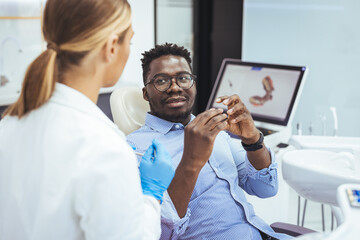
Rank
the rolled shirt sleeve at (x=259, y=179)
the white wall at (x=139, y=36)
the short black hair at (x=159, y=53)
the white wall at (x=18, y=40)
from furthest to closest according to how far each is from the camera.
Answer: the white wall at (x=139, y=36) → the white wall at (x=18, y=40) → the short black hair at (x=159, y=53) → the rolled shirt sleeve at (x=259, y=179)

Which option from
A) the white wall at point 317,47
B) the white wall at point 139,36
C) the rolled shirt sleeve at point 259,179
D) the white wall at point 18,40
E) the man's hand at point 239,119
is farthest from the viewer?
the white wall at point 139,36

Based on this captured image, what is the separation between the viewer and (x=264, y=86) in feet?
8.63

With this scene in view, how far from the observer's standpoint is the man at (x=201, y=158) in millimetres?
1401

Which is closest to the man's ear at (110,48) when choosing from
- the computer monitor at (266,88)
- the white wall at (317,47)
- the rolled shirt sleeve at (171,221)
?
the rolled shirt sleeve at (171,221)

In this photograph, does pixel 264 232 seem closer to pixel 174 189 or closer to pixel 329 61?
pixel 174 189

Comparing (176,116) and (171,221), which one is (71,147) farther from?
(176,116)

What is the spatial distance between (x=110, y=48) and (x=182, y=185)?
1.90ft

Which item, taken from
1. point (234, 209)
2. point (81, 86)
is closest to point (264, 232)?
point (234, 209)

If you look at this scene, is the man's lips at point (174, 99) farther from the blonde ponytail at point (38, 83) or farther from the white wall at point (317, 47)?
the white wall at point (317, 47)

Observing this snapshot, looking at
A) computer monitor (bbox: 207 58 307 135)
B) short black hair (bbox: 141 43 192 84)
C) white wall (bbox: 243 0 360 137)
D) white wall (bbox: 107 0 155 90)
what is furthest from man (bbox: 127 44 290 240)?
white wall (bbox: 243 0 360 137)

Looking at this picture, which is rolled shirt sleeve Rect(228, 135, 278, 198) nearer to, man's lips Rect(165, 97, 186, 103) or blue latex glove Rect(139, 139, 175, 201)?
man's lips Rect(165, 97, 186, 103)

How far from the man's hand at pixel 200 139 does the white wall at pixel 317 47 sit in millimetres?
2303

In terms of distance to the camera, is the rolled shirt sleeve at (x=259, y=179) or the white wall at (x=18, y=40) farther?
the white wall at (x=18, y=40)

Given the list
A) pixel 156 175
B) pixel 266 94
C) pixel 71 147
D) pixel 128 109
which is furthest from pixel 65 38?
pixel 266 94
